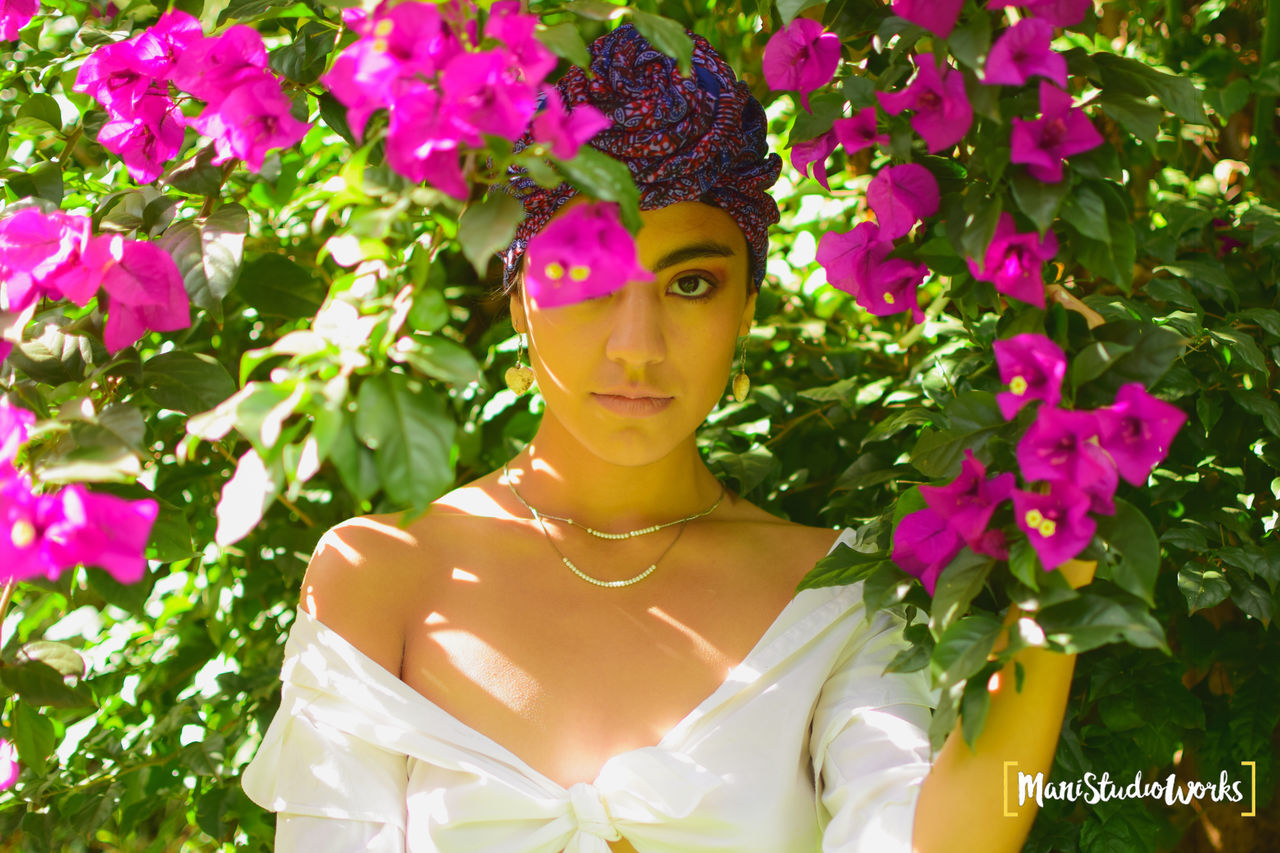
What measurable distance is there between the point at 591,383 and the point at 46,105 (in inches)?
28.3

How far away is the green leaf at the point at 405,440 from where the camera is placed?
29.3 inches

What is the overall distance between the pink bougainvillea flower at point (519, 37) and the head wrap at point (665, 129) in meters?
0.50

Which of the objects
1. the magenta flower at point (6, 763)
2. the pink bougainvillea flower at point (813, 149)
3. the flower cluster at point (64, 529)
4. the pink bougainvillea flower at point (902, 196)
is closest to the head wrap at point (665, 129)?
the pink bougainvillea flower at point (813, 149)

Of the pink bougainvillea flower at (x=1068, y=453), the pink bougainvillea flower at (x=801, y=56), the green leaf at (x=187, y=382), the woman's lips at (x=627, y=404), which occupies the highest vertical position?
the pink bougainvillea flower at (x=801, y=56)

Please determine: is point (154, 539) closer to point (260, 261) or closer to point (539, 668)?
point (260, 261)

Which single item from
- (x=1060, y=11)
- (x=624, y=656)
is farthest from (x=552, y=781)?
(x=1060, y=11)

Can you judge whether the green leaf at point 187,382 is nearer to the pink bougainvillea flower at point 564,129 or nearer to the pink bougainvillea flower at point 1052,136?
the pink bougainvillea flower at point 564,129

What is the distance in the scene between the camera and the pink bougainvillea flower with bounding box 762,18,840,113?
107 cm

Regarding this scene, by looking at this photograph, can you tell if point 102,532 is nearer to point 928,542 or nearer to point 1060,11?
point 928,542

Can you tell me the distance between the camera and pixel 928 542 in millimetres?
1033

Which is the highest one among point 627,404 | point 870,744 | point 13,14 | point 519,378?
point 13,14

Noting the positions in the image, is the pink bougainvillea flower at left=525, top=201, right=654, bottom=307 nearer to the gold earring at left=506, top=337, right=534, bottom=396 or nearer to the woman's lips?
the woman's lips

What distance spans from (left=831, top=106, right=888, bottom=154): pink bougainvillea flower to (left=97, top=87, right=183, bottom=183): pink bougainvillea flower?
0.68 m

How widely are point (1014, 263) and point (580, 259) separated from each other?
39 centimetres
